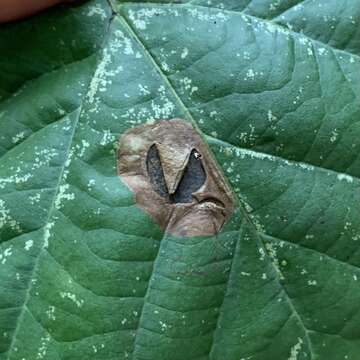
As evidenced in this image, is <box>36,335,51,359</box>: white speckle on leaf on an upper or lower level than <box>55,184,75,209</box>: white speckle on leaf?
lower

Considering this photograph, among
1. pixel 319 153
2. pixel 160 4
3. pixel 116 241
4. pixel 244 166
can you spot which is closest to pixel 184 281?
pixel 116 241

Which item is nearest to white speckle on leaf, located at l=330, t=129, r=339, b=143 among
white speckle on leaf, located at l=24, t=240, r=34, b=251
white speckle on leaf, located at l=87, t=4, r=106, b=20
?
white speckle on leaf, located at l=87, t=4, r=106, b=20

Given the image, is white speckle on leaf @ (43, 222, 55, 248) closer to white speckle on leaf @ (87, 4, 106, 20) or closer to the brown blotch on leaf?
the brown blotch on leaf

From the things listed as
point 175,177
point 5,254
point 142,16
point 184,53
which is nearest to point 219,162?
point 175,177

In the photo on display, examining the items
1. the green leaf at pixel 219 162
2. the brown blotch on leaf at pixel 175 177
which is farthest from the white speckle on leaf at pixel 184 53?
the brown blotch on leaf at pixel 175 177

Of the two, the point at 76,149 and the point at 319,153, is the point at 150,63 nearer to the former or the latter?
the point at 76,149

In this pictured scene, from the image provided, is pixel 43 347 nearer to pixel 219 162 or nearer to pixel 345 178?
pixel 219 162

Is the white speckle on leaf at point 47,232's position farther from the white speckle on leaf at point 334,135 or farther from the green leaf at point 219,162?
the white speckle on leaf at point 334,135
